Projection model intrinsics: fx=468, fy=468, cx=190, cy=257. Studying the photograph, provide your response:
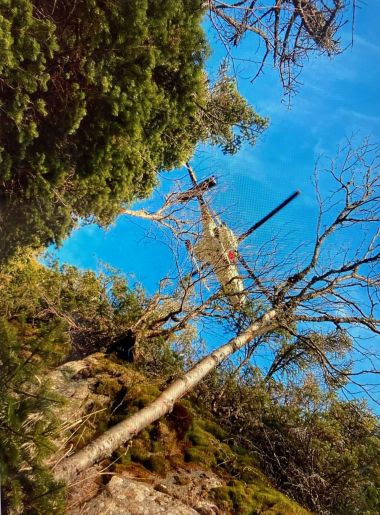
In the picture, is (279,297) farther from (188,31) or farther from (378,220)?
(188,31)

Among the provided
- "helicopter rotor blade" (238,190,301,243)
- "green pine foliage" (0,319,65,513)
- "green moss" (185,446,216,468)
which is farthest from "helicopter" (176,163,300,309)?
"green pine foliage" (0,319,65,513)

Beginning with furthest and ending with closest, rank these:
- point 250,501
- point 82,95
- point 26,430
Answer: point 82,95 → point 250,501 → point 26,430

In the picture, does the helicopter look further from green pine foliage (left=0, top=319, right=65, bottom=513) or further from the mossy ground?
green pine foliage (left=0, top=319, right=65, bottom=513)

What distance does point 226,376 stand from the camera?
8.27 meters

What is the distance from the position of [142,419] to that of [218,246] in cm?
431

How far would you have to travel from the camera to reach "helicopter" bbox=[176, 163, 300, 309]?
8.55 m

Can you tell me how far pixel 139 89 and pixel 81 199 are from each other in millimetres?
2059

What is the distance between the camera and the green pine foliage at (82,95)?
506 cm

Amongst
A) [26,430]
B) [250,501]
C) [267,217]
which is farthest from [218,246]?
[26,430]

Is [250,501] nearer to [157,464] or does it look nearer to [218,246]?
[157,464]

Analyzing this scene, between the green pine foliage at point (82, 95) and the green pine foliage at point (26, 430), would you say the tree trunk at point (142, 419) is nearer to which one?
the green pine foliage at point (26, 430)

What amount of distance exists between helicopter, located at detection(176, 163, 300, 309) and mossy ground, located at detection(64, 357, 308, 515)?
2465mm

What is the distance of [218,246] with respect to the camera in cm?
888

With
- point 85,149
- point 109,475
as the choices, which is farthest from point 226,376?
point 85,149
